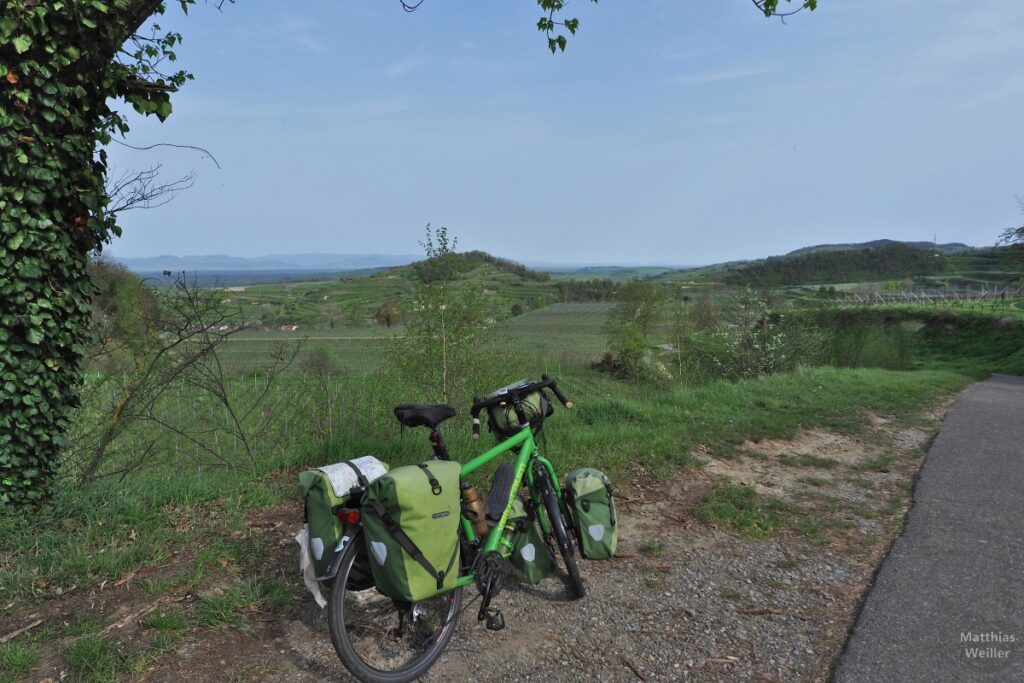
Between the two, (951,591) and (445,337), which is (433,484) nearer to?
(951,591)

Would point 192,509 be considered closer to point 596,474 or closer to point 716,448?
point 596,474

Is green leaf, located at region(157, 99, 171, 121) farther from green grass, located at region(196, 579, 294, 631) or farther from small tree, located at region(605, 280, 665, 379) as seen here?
small tree, located at region(605, 280, 665, 379)

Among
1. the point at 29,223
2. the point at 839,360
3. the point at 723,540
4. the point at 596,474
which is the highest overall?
the point at 29,223

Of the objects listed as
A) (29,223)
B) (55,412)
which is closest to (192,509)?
(55,412)

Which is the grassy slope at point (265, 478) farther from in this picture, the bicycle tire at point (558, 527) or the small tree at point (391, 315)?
the small tree at point (391, 315)

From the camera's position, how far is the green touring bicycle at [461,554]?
2.77 metres

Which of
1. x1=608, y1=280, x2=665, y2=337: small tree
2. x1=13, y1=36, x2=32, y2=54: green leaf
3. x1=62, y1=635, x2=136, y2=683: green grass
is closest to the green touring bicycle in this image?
x1=62, y1=635, x2=136, y2=683: green grass

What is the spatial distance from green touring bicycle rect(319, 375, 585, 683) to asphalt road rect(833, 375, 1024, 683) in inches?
66.4

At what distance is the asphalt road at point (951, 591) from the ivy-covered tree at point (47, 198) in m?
5.08

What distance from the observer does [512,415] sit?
3670 mm

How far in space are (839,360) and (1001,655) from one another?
32360mm

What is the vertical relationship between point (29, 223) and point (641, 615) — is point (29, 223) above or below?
above

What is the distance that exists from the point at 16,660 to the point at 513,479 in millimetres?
2545

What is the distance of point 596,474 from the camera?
3.98 metres
